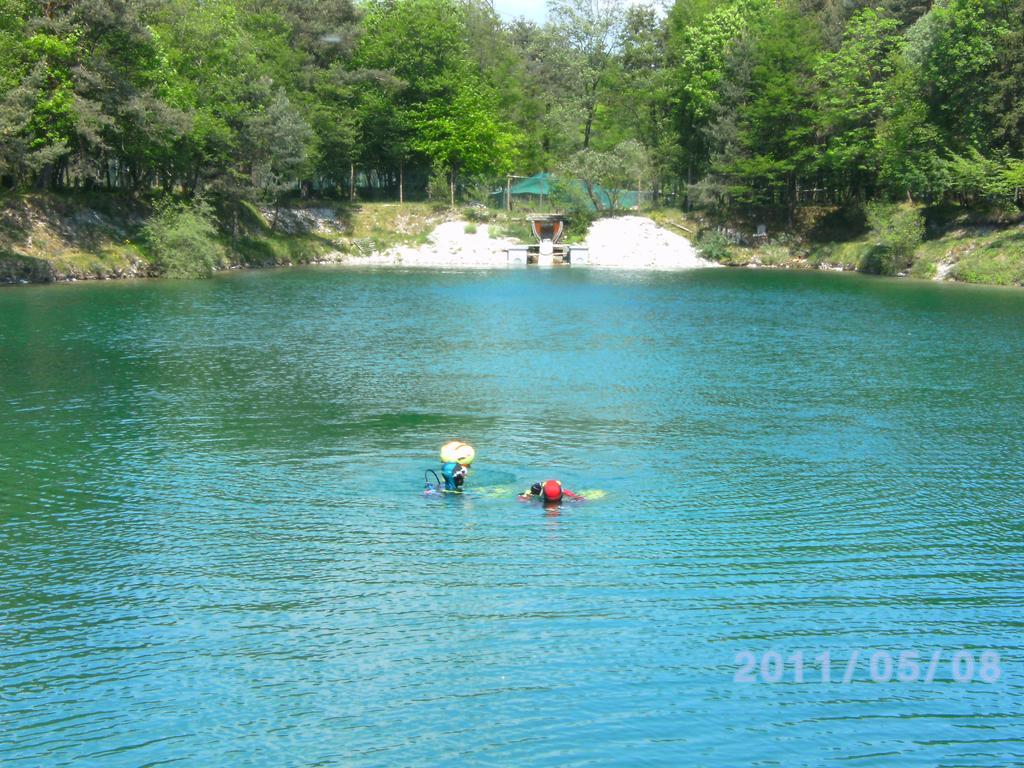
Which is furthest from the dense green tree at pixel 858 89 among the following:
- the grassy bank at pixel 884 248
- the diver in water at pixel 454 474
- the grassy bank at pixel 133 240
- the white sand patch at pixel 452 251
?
the diver in water at pixel 454 474

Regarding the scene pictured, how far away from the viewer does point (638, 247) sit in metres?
93.8

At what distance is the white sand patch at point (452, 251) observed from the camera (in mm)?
90812

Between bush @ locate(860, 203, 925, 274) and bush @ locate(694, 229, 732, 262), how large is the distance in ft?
45.2

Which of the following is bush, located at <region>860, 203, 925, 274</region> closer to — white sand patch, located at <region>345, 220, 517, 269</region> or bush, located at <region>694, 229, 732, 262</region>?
bush, located at <region>694, 229, 732, 262</region>

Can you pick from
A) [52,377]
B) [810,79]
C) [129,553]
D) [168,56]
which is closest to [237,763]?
[129,553]

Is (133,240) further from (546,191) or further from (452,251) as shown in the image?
(546,191)

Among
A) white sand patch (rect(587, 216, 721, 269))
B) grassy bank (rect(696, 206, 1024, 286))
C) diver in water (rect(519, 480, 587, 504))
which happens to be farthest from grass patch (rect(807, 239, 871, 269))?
diver in water (rect(519, 480, 587, 504))

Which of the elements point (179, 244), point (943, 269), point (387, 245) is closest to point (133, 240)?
point (179, 244)

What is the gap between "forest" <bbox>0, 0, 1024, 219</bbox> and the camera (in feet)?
217

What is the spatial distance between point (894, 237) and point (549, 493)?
65.2 metres

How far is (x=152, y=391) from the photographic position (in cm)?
3216

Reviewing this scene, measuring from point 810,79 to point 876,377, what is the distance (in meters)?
62.2

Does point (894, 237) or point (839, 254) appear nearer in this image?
point (894, 237)

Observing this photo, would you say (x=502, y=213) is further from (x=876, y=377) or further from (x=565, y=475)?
(x=565, y=475)
